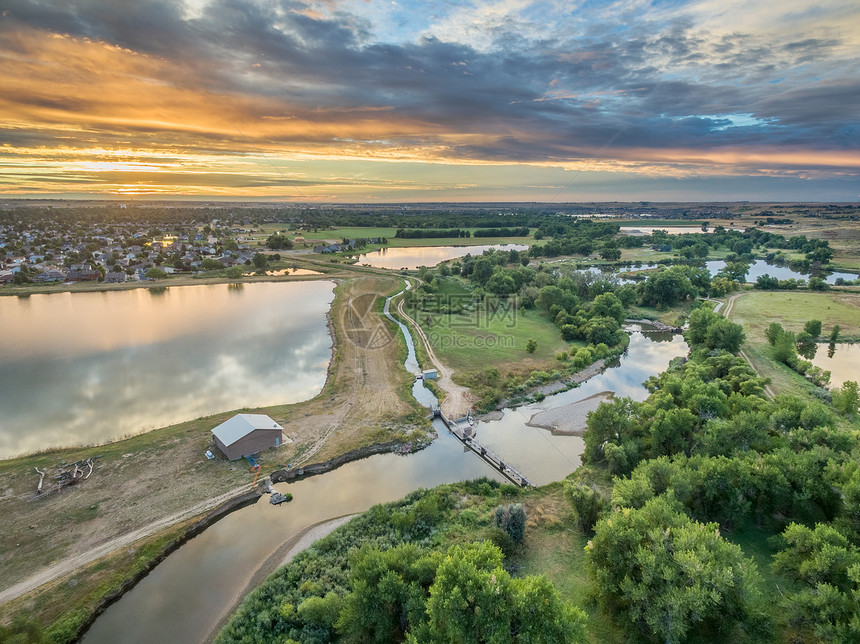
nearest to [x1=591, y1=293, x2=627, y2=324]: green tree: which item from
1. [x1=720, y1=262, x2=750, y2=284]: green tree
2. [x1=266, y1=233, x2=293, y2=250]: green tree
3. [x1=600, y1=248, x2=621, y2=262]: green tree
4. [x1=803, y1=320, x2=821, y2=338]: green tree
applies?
[x1=803, y1=320, x2=821, y2=338]: green tree

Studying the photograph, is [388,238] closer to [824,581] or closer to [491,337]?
[491,337]

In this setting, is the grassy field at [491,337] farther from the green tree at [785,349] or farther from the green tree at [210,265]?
the green tree at [210,265]

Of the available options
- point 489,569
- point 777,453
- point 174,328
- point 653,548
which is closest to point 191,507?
point 489,569

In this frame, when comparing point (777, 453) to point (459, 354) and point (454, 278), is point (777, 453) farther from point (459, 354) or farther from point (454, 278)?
point (454, 278)

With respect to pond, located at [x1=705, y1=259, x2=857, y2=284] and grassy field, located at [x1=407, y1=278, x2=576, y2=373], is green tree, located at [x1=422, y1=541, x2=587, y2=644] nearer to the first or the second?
grassy field, located at [x1=407, y1=278, x2=576, y2=373]

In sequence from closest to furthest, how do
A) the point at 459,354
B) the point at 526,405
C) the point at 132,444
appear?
1. the point at 132,444
2. the point at 526,405
3. the point at 459,354
